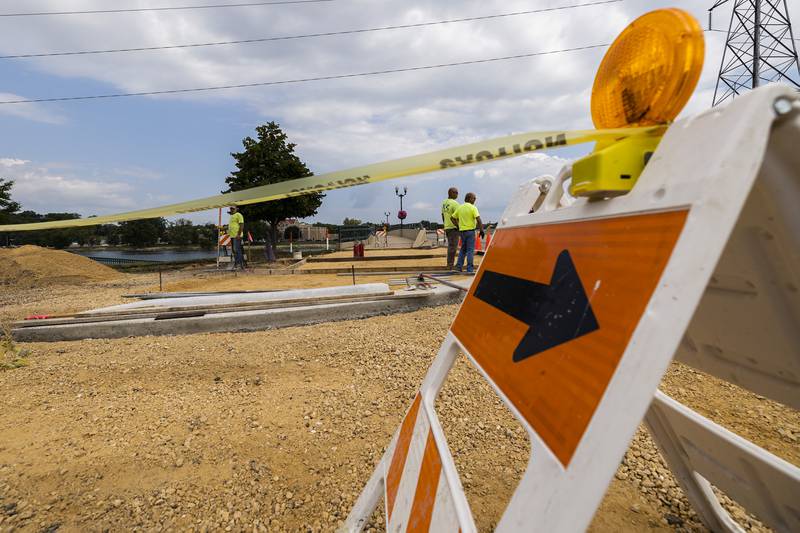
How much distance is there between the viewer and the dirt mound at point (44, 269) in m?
12.6

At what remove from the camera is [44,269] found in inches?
523

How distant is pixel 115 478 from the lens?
2.14m

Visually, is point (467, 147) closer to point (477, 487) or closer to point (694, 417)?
point (694, 417)

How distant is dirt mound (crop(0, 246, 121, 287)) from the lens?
12633mm

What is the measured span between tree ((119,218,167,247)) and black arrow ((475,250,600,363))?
1100 inches

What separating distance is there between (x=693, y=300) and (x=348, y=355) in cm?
364

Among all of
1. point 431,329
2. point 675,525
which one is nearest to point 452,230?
point 431,329

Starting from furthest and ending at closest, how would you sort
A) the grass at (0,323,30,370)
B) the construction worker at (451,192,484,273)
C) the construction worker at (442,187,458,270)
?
the construction worker at (442,187,458,270) → the construction worker at (451,192,484,273) → the grass at (0,323,30,370)

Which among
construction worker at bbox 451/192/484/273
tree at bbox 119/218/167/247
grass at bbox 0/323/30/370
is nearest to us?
grass at bbox 0/323/30/370

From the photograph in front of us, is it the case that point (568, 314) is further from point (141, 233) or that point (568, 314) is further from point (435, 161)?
point (141, 233)

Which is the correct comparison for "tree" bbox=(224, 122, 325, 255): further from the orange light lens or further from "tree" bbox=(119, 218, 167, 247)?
the orange light lens

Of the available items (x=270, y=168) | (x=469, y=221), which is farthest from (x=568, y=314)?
(x=270, y=168)

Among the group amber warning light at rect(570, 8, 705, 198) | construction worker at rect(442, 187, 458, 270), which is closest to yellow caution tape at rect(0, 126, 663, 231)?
amber warning light at rect(570, 8, 705, 198)

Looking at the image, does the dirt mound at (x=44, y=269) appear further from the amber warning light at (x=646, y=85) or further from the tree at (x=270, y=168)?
the amber warning light at (x=646, y=85)
